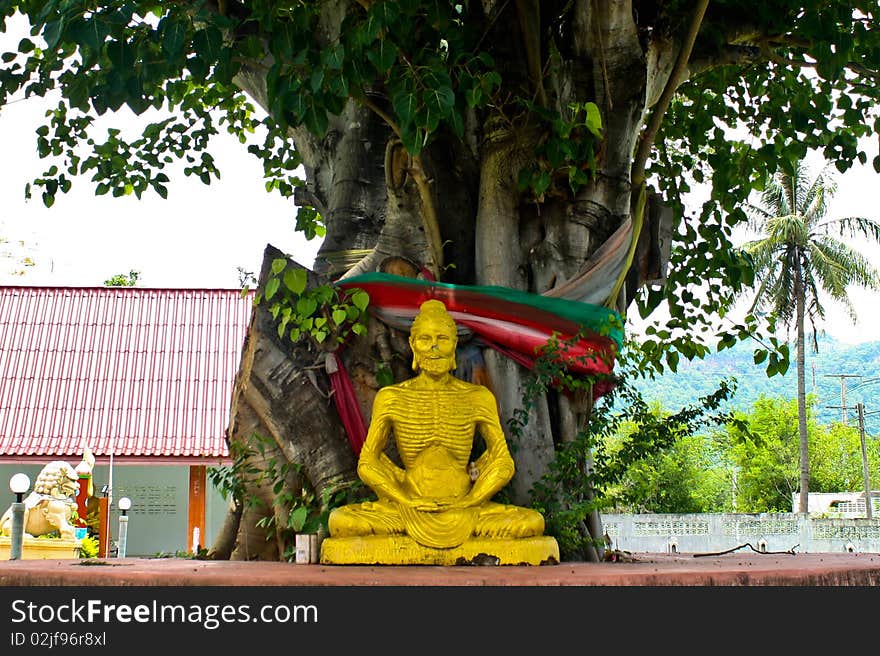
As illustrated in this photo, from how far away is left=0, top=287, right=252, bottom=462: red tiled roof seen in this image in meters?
15.4

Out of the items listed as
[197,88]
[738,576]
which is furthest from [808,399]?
[738,576]

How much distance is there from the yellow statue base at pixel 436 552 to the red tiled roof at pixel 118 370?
31.6ft

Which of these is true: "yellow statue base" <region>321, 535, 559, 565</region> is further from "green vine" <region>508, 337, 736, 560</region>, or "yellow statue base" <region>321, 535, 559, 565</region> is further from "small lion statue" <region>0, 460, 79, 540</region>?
"small lion statue" <region>0, 460, 79, 540</region>

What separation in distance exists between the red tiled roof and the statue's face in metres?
9.22

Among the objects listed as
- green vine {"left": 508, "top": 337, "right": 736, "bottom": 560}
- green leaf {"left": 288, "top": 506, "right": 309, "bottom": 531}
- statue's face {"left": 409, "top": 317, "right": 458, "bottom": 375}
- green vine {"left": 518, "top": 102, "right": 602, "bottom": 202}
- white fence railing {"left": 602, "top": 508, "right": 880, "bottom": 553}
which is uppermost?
green vine {"left": 518, "top": 102, "right": 602, "bottom": 202}

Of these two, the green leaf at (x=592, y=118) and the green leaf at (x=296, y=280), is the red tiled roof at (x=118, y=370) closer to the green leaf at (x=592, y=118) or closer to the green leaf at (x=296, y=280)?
the green leaf at (x=296, y=280)

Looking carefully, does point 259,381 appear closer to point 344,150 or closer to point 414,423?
point 414,423

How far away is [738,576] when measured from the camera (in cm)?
449

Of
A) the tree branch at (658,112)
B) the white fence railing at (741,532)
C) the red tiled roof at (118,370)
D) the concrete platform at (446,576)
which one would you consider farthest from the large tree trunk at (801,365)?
the concrete platform at (446,576)

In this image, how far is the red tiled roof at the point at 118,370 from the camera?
50.6 ft

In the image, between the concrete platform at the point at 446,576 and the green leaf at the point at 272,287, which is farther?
the green leaf at the point at 272,287

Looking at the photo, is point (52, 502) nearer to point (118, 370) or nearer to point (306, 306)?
point (118, 370)

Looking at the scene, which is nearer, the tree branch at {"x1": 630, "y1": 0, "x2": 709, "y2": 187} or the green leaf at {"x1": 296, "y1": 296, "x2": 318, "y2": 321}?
the green leaf at {"x1": 296, "y1": 296, "x2": 318, "y2": 321}

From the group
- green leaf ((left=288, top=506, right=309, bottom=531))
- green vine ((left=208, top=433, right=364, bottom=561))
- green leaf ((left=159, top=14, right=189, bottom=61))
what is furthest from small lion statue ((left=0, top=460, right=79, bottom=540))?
green leaf ((left=159, top=14, right=189, bottom=61))
